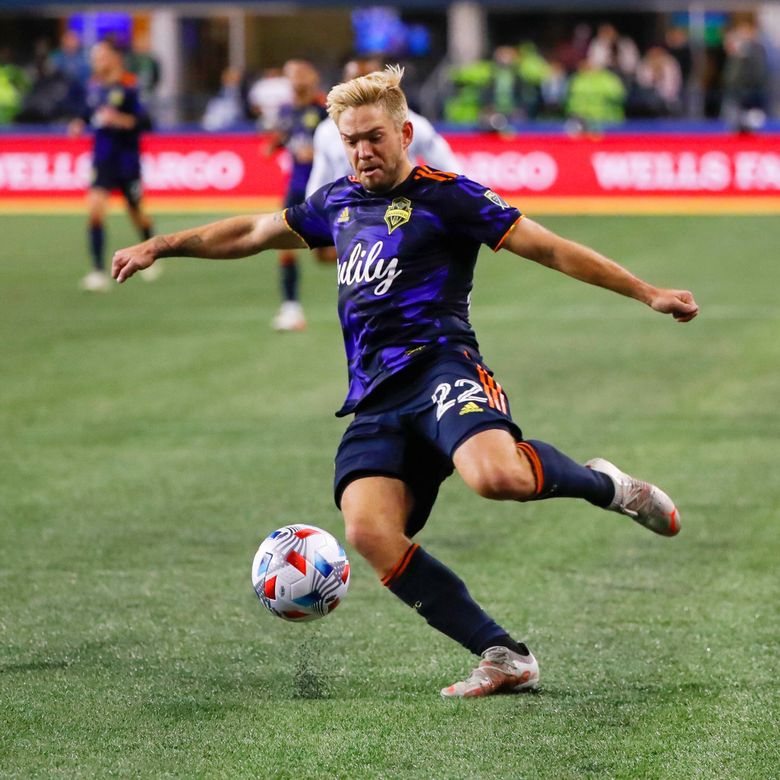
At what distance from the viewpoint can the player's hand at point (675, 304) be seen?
5512 mm

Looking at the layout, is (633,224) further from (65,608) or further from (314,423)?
(65,608)

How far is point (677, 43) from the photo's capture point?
1267 inches

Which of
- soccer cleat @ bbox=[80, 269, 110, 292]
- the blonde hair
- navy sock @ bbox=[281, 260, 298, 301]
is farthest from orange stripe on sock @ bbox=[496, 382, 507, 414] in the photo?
soccer cleat @ bbox=[80, 269, 110, 292]

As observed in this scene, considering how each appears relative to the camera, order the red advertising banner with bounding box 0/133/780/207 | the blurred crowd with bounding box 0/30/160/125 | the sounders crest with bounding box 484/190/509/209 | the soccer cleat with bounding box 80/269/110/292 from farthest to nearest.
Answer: the blurred crowd with bounding box 0/30/160/125, the red advertising banner with bounding box 0/133/780/207, the soccer cleat with bounding box 80/269/110/292, the sounders crest with bounding box 484/190/509/209

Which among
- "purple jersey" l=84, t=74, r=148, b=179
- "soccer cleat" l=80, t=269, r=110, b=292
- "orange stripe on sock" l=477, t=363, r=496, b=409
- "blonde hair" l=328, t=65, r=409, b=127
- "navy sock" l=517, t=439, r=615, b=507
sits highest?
"blonde hair" l=328, t=65, r=409, b=127

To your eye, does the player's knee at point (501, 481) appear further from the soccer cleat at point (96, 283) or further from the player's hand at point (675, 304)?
the soccer cleat at point (96, 283)

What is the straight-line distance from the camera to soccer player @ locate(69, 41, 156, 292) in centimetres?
1955

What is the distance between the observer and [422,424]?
18.9 ft

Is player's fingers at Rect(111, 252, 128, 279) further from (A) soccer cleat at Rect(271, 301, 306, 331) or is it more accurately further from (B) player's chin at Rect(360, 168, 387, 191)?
(A) soccer cleat at Rect(271, 301, 306, 331)

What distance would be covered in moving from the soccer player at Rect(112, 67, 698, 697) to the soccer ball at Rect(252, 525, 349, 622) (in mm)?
275

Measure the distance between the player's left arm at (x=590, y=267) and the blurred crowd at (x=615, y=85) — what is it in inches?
967

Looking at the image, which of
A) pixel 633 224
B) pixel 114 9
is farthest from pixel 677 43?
pixel 114 9

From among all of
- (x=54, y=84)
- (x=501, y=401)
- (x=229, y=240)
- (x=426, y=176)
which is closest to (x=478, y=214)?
(x=426, y=176)

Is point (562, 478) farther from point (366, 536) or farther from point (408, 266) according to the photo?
point (408, 266)
